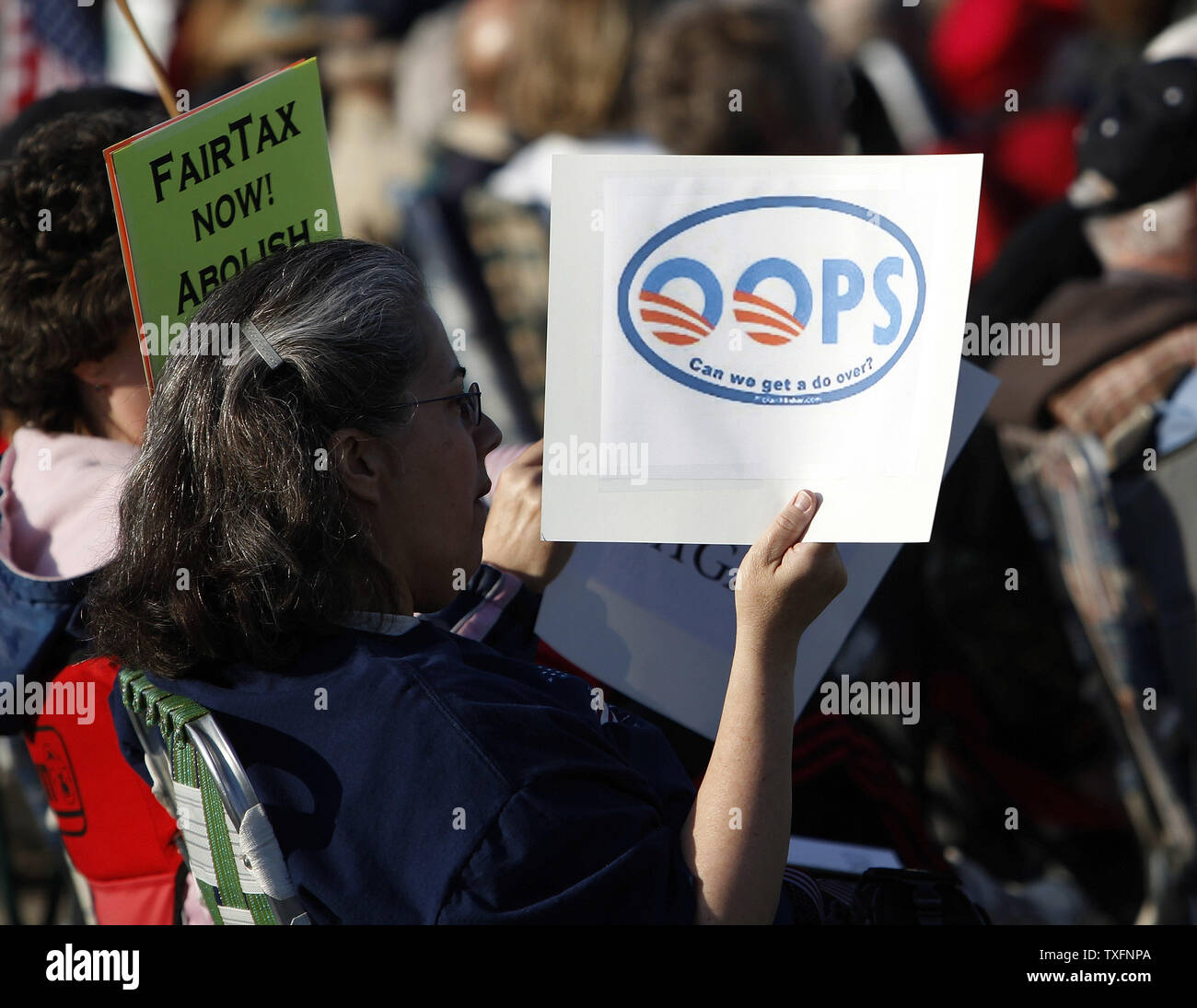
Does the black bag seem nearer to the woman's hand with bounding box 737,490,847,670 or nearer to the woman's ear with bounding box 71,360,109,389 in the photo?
the woman's hand with bounding box 737,490,847,670

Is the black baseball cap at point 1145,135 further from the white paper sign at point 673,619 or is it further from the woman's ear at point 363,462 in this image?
the woman's ear at point 363,462

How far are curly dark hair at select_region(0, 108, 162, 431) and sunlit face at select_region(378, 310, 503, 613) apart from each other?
622 mm

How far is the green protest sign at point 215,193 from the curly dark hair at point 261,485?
23 cm

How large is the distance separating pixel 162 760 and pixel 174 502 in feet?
0.92

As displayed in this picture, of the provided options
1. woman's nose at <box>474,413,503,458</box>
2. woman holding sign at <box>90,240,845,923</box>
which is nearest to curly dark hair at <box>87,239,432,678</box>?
woman holding sign at <box>90,240,845,923</box>

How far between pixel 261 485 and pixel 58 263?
0.73m

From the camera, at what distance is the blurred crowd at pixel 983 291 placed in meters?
2.78

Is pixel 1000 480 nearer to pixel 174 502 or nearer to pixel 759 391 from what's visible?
pixel 759 391

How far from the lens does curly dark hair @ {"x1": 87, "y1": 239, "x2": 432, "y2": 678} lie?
1.44 m

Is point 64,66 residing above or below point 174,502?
above

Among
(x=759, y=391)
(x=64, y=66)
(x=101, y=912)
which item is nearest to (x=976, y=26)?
(x=64, y=66)
